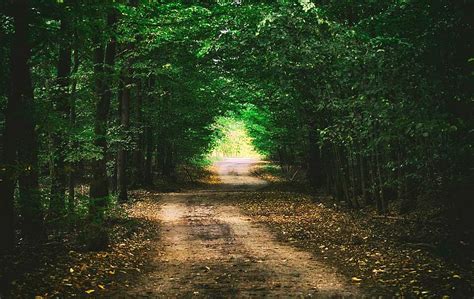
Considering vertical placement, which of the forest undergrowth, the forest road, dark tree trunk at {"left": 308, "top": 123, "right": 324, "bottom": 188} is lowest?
the forest road

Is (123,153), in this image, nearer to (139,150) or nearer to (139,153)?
(139,150)

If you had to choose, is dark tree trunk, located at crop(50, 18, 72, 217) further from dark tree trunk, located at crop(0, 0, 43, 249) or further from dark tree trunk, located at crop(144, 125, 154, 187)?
dark tree trunk, located at crop(144, 125, 154, 187)

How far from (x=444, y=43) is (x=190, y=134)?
23.4 meters

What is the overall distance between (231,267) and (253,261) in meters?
0.74

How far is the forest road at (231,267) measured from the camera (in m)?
7.83

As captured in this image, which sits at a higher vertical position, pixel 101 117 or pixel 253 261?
pixel 101 117

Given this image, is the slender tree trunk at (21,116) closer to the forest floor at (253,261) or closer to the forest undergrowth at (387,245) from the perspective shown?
the forest floor at (253,261)

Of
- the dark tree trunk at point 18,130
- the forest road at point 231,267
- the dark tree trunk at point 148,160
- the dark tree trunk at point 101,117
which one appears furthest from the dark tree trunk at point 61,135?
the dark tree trunk at point 148,160

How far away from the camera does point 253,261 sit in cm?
1022

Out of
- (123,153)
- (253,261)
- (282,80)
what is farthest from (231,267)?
(123,153)

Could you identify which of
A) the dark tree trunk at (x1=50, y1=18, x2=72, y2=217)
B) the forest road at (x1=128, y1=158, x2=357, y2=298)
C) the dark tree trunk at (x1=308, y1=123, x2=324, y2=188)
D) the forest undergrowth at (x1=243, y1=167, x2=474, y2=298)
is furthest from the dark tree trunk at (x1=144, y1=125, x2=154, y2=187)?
the dark tree trunk at (x1=50, y1=18, x2=72, y2=217)

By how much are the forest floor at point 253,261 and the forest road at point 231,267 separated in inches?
0.8

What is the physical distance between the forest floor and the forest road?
0.02 metres

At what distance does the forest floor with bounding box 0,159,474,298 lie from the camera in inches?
302
